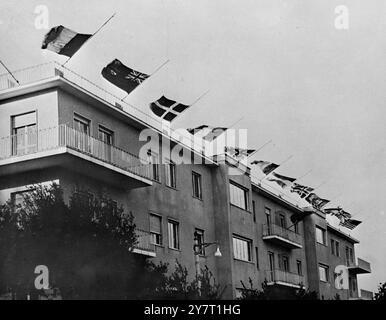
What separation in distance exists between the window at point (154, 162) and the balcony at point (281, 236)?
12.1 m

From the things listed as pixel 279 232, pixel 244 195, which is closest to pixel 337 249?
pixel 279 232

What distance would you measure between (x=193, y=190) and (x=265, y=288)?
21.3 ft

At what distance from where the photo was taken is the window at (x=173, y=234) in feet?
101

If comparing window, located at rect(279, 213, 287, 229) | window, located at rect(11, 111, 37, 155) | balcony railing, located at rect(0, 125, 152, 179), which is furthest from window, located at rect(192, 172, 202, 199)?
window, located at rect(279, 213, 287, 229)

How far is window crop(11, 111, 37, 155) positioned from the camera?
997 inches

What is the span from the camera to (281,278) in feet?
134

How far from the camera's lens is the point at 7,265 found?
70.8 feet

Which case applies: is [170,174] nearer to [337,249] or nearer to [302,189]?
[302,189]

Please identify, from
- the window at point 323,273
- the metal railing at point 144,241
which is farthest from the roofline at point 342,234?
the metal railing at point 144,241

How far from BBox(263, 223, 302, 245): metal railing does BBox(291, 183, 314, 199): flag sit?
3.16m

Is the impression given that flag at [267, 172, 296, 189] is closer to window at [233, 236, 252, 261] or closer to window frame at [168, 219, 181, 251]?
window at [233, 236, 252, 261]

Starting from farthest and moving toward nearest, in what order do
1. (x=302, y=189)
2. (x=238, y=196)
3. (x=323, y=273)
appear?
(x=323, y=273) → (x=302, y=189) → (x=238, y=196)

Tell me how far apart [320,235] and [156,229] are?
20.9m
